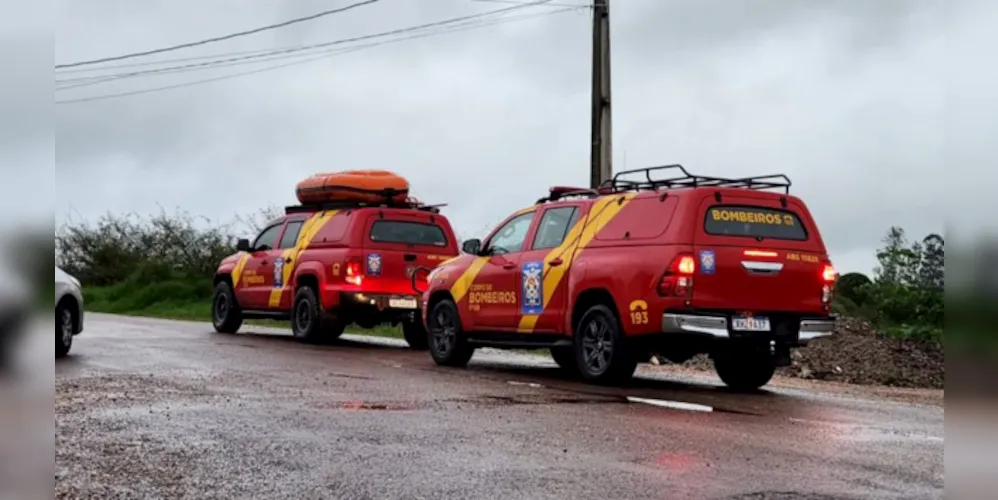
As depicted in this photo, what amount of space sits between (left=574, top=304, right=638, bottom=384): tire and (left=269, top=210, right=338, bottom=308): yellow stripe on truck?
6.82 meters

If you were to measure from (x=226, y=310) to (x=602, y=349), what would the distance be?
1012 centimetres

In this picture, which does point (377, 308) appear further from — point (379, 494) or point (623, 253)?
point (379, 494)

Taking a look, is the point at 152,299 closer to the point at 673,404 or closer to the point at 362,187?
the point at 362,187

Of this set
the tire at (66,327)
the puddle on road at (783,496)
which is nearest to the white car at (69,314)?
the tire at (66,327)

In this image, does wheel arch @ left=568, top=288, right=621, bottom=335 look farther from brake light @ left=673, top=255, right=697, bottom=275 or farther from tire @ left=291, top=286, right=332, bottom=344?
tire @ left=291, top=286, right=332, bottom=344

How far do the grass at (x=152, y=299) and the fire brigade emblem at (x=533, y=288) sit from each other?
57.7 ft

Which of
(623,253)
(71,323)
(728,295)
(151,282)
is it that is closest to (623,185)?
(623,253)

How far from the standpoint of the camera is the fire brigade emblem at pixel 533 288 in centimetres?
1172

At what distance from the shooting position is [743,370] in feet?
38.0

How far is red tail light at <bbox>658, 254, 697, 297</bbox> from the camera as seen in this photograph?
10055 mm

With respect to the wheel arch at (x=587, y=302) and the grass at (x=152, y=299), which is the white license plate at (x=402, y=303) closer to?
the wheel arch at (x=587, y=302)

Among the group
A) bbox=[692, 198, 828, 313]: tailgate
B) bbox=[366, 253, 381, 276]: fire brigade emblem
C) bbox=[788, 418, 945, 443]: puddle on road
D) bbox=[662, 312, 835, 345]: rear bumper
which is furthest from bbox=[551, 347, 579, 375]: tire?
bbox=[788, 418, 945, 443]: puddle on road

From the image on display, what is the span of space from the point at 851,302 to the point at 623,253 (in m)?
9.63

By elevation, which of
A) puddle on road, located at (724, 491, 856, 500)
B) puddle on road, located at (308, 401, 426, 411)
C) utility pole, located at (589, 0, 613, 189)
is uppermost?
utility pole, located at (589, 0, 613, 189)
